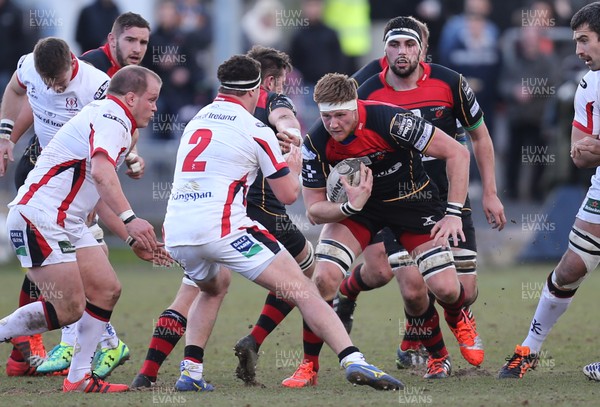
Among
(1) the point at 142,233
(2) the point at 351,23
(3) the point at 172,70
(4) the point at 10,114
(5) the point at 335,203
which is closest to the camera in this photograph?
(1) the point at 142,233

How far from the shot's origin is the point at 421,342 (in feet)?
30.3

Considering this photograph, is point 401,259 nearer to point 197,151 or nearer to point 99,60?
point 197,151

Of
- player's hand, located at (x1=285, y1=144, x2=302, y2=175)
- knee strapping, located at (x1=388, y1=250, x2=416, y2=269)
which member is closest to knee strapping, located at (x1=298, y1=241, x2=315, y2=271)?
knee strapping, located at (x1=388, y1=250, x2=416, y2=269)

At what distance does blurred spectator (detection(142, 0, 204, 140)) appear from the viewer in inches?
689

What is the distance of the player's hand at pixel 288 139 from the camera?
8.01 metres

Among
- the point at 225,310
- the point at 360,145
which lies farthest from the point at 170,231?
the point at 225,310

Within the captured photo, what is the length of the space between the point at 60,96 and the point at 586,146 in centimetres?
415

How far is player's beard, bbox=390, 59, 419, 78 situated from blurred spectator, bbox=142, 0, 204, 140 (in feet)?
28.7

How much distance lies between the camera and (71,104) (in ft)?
29.9

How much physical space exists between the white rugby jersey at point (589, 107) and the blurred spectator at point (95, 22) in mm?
9987

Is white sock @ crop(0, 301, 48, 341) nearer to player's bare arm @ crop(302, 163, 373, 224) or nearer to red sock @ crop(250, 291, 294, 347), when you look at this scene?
red sock @ crop(250, 291, 294, 347)

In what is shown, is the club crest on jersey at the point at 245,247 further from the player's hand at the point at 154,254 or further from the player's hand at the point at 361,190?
the player's hand at the point at 361,190

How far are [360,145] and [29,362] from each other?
324cm

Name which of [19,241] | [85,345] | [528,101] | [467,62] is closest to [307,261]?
[85,345]
